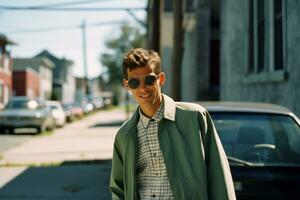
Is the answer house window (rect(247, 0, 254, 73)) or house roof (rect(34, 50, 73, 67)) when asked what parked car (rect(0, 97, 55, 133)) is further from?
house roof (rect(34, 50, 73, 67))

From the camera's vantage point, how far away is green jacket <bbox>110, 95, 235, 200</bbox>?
8.79 feet

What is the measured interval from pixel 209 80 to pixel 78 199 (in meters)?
14.7

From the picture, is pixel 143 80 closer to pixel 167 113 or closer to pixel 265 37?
pixel 167 113

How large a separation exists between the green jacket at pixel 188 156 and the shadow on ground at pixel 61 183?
553 cm

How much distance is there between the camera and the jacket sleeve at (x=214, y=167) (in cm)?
273

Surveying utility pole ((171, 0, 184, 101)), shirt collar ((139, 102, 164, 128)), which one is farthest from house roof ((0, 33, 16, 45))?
shirt collar ((139, 102, 164, 128))

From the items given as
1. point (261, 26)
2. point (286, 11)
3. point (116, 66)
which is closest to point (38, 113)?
point (261, 26)

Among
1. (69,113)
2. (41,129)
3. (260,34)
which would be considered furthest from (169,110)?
(69,113)

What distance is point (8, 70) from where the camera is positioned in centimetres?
4250

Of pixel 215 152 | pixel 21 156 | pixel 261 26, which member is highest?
pixel 261 26

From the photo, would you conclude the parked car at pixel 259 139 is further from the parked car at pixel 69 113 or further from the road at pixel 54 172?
the parked car at pixel 69 113

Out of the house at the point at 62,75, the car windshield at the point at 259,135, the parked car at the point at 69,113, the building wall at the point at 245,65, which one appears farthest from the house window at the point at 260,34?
the house at the point at 62,75

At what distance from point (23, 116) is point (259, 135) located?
19867 millimetres

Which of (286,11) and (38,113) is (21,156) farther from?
(38,113)
